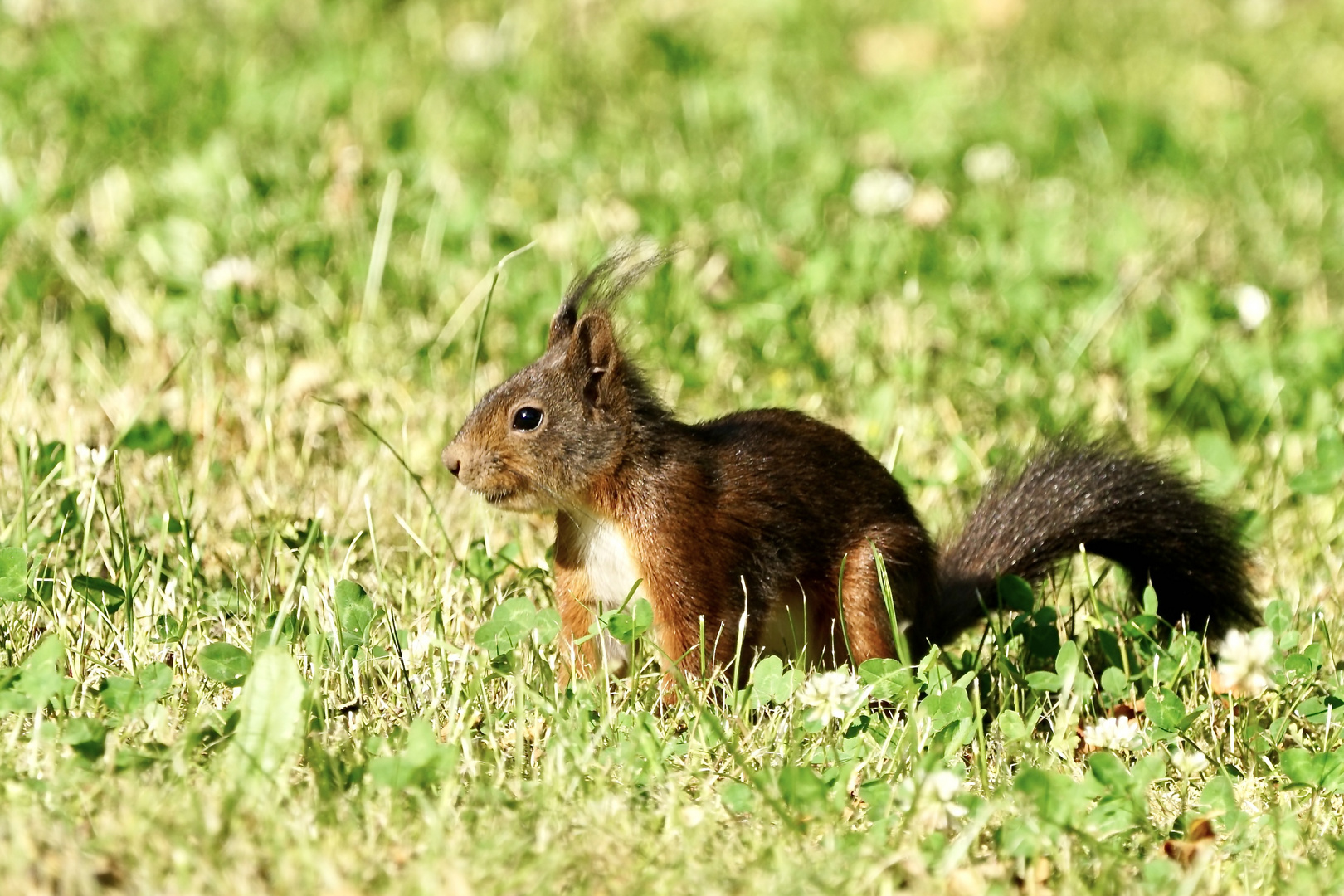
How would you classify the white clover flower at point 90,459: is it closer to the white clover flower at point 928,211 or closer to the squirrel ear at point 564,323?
the squirrel ear at point 564,323

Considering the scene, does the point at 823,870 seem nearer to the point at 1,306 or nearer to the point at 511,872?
the point at 511,872

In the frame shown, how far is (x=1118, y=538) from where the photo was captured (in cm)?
302

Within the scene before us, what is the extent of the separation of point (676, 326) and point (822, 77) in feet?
8.10

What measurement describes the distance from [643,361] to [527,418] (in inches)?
44.9

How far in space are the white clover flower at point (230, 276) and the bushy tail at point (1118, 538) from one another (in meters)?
1.97

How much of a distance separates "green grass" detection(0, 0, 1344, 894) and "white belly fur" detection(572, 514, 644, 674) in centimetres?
14

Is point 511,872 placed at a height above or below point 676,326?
below

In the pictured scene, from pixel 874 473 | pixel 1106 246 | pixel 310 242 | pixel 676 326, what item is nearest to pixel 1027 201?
pixel 1106 246

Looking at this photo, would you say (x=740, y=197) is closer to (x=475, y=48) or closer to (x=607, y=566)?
(x=475, y=48)

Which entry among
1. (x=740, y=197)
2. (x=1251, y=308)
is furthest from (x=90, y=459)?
(x=1251, y=308)

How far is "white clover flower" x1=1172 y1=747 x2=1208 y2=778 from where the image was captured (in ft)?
8.30

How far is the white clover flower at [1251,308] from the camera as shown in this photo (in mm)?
4438

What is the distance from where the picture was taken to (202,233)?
14.6 ft

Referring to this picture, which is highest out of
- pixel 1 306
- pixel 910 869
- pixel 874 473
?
pixel 1 306
